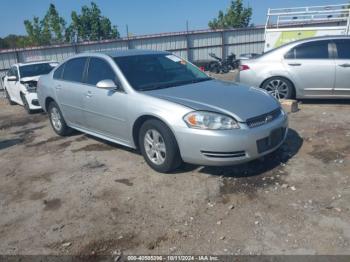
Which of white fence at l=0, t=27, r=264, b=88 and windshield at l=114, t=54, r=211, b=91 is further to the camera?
white fence at l=0, t=27, r=264, b=88

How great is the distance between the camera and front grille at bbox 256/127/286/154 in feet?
13.2

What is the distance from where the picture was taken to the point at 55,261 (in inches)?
118

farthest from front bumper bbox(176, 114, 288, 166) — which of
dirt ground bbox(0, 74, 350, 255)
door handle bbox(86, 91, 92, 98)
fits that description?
door handle bbox(86, 91, 92, 98)

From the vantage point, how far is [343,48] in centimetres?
711

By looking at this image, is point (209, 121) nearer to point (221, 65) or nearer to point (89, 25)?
point (221, 65)

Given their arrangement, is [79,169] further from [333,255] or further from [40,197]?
[333,255]

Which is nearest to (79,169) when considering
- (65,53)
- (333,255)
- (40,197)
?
(40,197)

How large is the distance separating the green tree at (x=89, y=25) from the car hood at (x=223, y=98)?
1403 inches

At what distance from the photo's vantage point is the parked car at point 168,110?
3.93 metres

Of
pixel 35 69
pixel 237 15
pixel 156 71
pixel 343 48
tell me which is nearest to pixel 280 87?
pixel 343 48

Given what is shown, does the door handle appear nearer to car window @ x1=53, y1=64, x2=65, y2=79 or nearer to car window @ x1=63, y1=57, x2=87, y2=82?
car window @ x1=63, y1=57, x2=87, y2=82

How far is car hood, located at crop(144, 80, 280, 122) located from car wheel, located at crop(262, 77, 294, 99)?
2901 mm

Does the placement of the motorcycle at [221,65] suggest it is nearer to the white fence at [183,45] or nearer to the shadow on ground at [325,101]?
the white fence at [183,45]

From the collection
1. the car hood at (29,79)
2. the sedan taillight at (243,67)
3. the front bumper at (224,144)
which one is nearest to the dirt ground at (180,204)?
the front bumper at (224,144)
